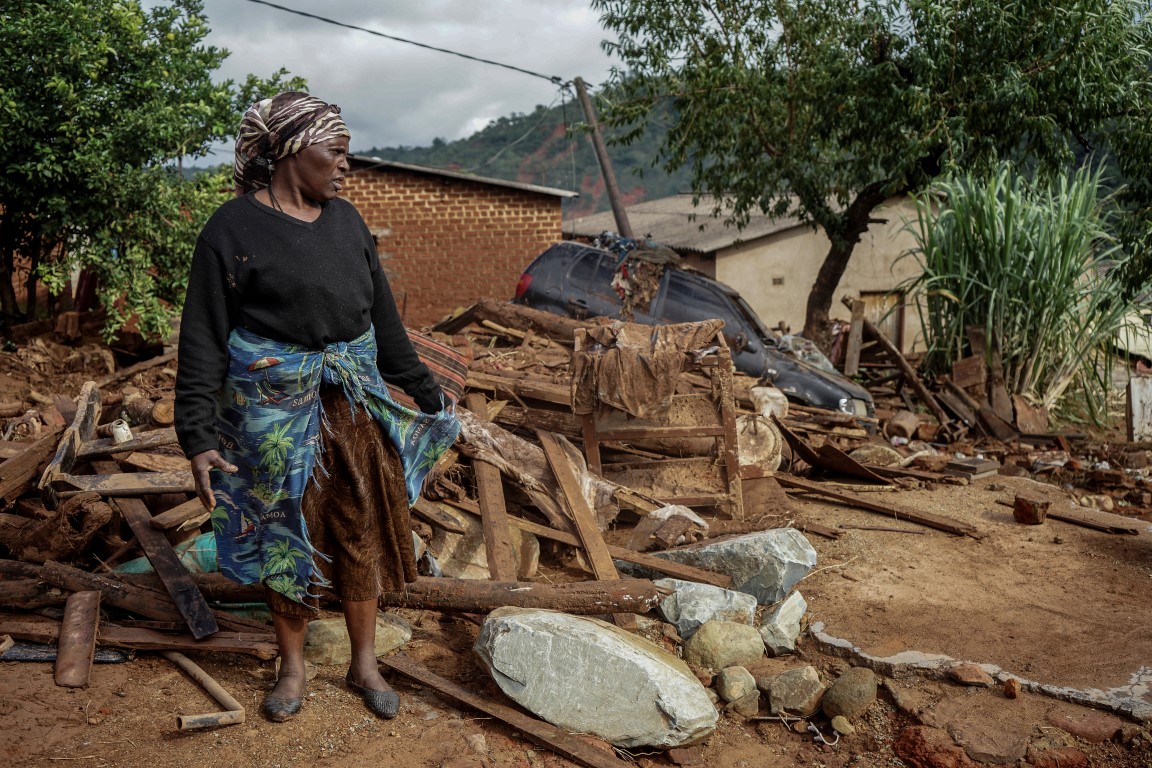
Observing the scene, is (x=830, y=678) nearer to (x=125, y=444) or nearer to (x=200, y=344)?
(x=200, y=344)

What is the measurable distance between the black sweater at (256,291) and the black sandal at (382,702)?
3.72 feet

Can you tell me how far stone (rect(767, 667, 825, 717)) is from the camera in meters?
4.01

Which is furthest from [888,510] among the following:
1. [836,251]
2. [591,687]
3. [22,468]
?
[836,251]

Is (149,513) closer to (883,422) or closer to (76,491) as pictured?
(76,491)

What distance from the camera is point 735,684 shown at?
4078mm

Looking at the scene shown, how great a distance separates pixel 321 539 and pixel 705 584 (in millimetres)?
2272

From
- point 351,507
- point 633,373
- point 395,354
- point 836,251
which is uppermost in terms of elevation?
point 836,251

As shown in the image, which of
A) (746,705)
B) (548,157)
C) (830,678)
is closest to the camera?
(746,705)

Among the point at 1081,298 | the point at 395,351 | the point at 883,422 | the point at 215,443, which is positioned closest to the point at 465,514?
the point at 395,351

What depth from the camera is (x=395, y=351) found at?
344cm

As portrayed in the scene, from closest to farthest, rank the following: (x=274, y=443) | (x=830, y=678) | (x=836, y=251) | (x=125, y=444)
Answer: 1. (x=274, y=443)
2. (x=830, y=678)
3. (x=125, y=444)
4. (x=836, y=251)

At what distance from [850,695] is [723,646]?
0.61m

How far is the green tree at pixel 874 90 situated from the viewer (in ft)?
37.3

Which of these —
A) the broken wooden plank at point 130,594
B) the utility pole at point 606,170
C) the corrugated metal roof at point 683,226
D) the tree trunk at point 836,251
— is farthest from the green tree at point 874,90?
the broken wooden plank at point 130,594
